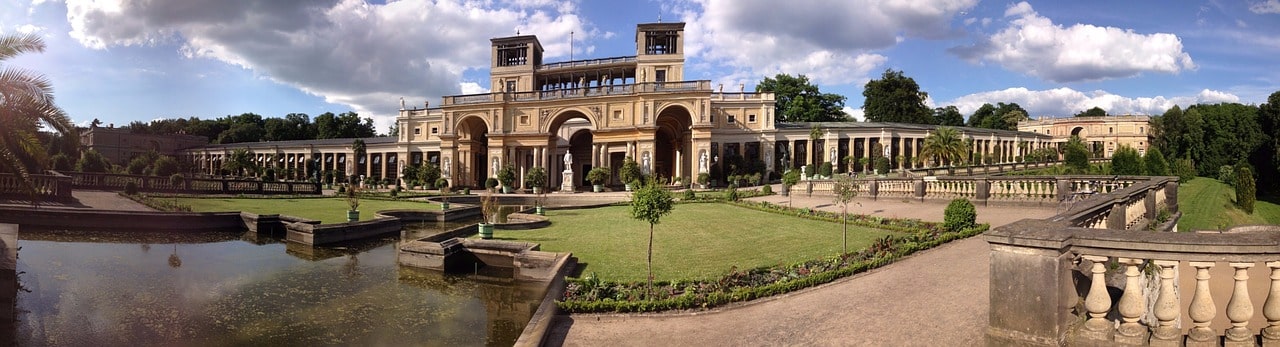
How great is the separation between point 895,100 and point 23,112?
73.2 metres

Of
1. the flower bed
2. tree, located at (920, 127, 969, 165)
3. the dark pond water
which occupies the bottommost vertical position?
the dark pond water

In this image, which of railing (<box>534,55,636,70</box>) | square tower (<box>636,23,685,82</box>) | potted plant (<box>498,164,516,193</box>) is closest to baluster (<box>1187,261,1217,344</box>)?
potted plant (<box>498,164,516,193</box>)

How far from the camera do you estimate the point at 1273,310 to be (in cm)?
346

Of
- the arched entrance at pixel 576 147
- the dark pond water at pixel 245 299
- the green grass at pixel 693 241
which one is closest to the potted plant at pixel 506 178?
the arched entrance at pixel 576 147

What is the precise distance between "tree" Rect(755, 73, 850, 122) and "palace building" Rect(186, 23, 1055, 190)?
43.2 ft

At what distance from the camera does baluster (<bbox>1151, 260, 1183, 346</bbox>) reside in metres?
3.51

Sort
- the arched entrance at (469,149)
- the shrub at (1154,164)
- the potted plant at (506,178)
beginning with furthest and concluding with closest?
the arched entrance at (469,149) < the potted plant at (506,178) < the shrub at (1154,164)

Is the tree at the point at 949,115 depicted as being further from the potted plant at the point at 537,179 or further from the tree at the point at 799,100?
the potted plant at the point at 537,179

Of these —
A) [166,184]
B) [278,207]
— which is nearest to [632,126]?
[278,207]

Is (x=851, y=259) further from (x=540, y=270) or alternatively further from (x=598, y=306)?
(x=540, y=270)

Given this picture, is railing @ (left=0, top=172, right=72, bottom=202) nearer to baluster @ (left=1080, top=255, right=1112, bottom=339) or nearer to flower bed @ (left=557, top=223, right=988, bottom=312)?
flower bed @ (left=557, top=223, right=988, bottom=312)

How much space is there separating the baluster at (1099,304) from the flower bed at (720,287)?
445 cm

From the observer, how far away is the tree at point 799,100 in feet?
218

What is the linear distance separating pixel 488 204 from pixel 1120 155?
35814 millimetres
